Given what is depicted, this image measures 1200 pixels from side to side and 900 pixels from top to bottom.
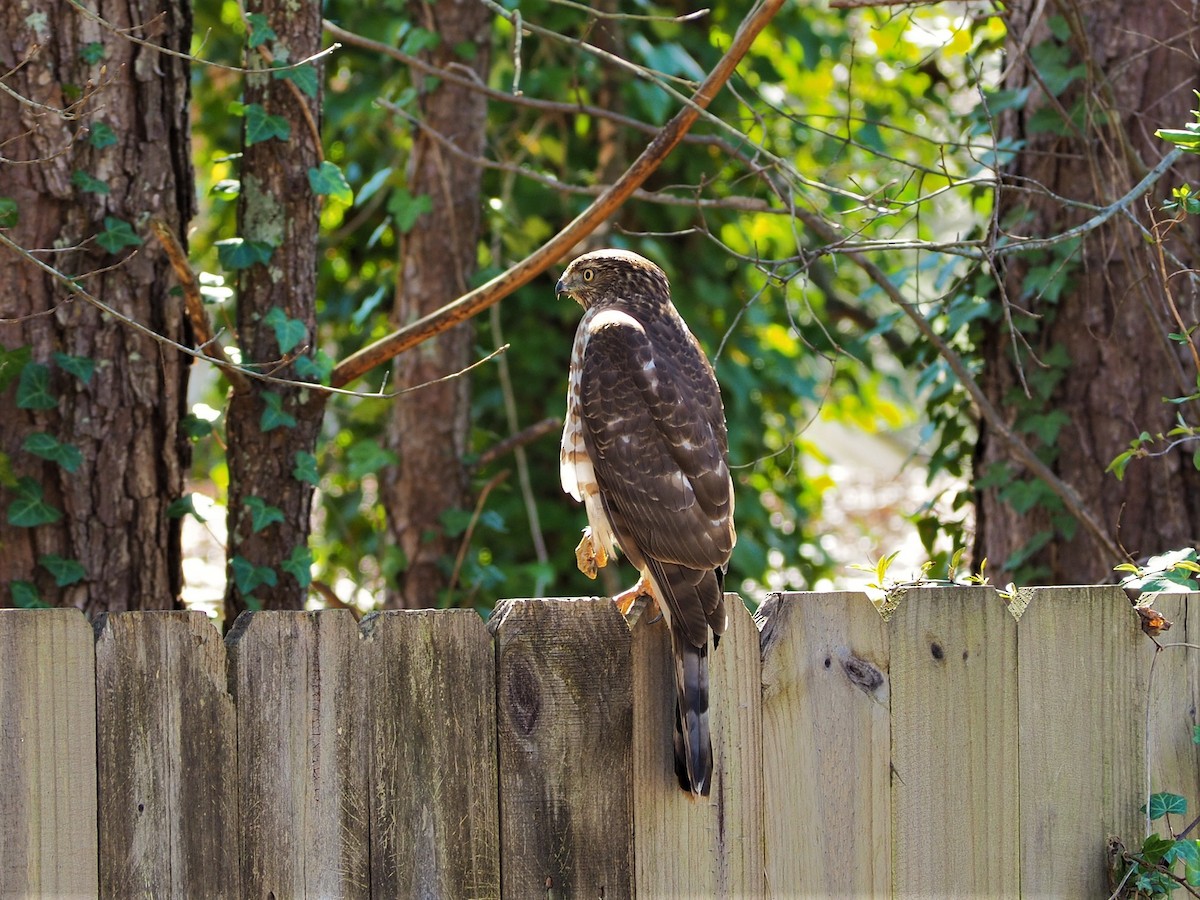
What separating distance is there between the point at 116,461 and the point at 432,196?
2.05m

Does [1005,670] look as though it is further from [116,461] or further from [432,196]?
[432,196]

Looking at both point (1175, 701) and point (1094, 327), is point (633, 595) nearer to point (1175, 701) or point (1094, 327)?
point (1175, 701)

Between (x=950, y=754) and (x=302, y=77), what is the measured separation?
2.31 meters

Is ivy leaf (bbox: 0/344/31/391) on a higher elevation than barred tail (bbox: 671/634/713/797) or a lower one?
higher

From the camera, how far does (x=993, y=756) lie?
2.60 metres

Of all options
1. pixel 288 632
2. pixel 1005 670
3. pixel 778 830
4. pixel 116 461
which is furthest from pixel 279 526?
pixel 1005 670

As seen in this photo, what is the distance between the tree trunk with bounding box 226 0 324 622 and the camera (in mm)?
3371

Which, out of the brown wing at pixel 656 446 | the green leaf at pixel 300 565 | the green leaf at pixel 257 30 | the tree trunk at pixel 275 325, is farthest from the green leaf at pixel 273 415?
the green leaf at pixel 257 30

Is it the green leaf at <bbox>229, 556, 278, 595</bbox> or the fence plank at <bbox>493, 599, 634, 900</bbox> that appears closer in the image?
the fence plank at <bbox>493, 599, 634, 900</bbox>

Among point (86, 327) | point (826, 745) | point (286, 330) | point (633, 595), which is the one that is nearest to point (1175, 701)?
point (826, 745)

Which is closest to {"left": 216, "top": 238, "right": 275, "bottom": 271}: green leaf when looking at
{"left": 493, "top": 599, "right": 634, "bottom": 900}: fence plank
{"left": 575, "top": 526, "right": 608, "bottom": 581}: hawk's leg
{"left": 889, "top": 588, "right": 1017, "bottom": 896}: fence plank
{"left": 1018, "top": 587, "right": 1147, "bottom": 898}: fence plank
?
{"left": 575, "top": 526, "right": 608, "bottom": 581}: hawk's leg

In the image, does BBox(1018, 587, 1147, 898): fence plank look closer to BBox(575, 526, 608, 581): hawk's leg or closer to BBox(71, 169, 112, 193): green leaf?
BBox(575, 526, 608, 581): hawk's leg

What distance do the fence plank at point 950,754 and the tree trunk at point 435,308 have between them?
2516mm

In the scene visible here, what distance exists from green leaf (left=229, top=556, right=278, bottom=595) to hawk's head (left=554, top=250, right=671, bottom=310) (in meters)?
1.19
